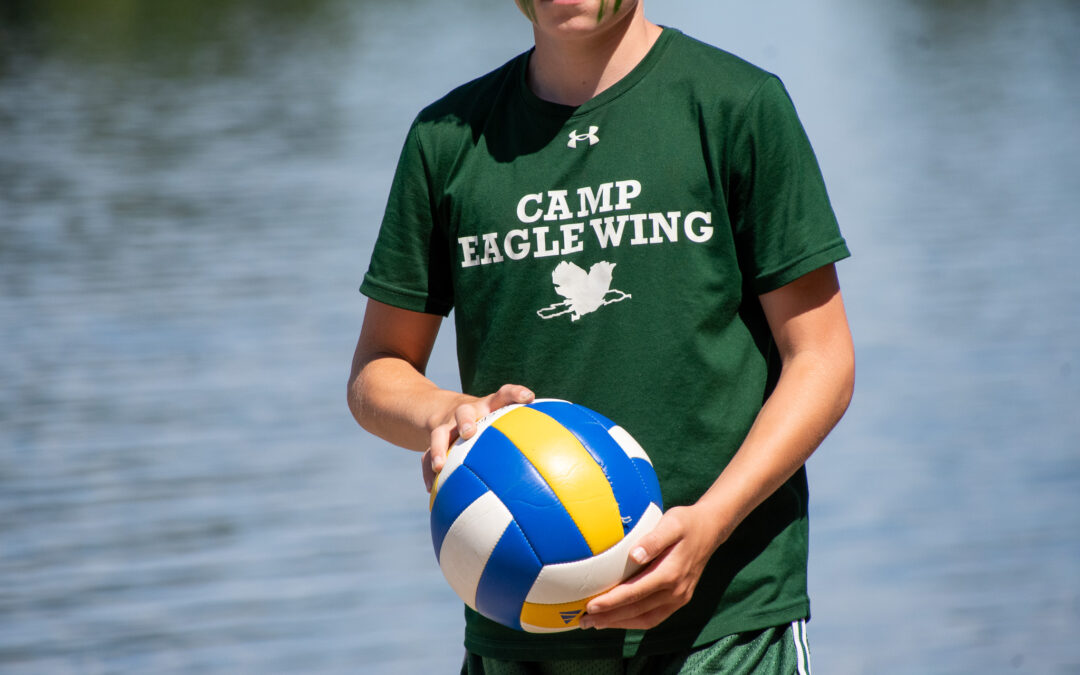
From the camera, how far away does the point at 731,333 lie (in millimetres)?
1964

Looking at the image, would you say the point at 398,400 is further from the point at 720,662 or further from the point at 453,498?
the point at 720,662

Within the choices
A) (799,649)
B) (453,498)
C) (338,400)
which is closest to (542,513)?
(453,498)

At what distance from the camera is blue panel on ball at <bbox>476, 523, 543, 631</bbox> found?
1.81m

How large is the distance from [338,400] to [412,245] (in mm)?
3781

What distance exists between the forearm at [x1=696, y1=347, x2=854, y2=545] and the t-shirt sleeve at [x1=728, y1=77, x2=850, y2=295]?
14 cm

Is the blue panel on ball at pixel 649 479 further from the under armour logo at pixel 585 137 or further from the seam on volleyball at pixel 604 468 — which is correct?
the under armour logo at pixel 585 137

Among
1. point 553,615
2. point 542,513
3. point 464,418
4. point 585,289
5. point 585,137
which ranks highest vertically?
point 585,137

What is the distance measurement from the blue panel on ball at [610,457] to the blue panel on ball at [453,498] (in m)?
0.14

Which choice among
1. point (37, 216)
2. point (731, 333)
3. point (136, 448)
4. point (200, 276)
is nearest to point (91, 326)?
point (200, 276)

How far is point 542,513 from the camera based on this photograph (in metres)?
1.82

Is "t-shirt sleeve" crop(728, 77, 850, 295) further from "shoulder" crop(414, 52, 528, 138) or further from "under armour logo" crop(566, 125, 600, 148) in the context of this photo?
"shoulder" crop(414, 52, 528, 138)

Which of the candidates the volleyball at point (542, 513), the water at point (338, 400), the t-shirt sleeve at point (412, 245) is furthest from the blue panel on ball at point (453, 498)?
the water at point (338, 400)

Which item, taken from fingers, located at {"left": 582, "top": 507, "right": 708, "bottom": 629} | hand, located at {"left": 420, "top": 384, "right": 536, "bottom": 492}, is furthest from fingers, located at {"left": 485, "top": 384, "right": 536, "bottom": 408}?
fingers, located at {"left": 582, "top": 507, "right": 708, "bottom": 629}

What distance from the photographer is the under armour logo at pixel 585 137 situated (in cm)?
199
